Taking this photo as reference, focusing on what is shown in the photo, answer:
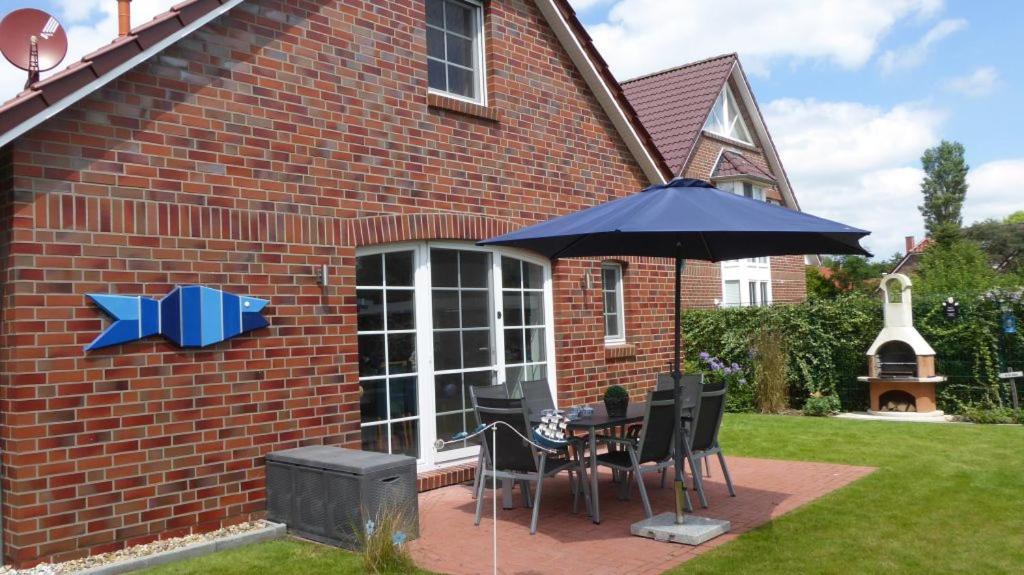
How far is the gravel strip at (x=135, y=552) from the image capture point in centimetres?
525

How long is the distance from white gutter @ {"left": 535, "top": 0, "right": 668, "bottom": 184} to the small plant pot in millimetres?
4567

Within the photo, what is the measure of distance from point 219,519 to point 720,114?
19.5 metres

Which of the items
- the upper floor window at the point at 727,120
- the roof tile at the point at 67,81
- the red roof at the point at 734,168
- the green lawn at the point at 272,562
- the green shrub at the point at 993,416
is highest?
the upper floor window at the point at 727,120

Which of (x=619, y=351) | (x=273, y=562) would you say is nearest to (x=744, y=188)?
(x=619, y=351)

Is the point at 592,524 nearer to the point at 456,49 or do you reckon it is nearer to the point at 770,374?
the point at 456,49

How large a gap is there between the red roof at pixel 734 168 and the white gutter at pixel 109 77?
1691 cm

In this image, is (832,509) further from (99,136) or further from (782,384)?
(782,384)

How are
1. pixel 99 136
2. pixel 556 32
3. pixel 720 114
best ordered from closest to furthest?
pixel 99 136 → pixel 556 32 → pixel 720 114

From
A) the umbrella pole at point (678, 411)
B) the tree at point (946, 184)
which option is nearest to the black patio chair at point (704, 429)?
the umbrella pole at point (678, 411)

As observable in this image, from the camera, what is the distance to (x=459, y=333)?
27.2 ft

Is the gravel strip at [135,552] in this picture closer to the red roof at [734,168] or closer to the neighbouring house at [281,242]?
the neighbouring house at [281,242]

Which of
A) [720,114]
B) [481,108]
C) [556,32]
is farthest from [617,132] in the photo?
[720,114]

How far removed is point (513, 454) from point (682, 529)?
1.42 meters

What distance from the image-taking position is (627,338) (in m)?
10.6
